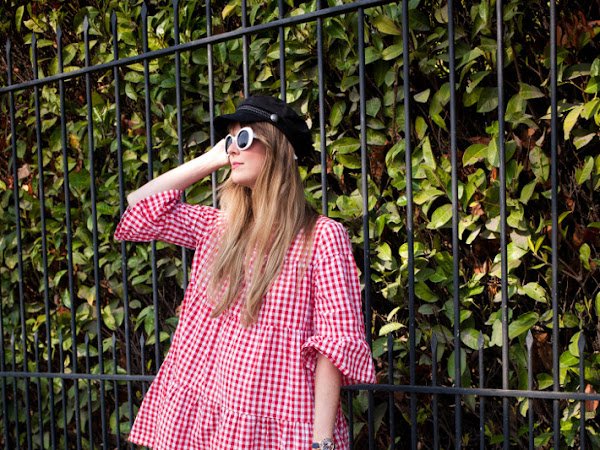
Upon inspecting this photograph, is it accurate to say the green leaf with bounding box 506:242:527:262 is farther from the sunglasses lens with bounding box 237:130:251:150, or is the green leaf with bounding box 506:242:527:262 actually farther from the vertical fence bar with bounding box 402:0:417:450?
the sunglasses lens with bounding box 237:130:251:150

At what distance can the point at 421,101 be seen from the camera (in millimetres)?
2838

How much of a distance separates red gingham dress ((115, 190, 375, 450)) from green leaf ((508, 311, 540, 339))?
848 mm

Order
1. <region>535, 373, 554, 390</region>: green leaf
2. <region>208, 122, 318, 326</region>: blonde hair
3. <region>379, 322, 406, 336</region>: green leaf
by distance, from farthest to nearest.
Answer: <region>379, 322, 406, 336</region>: green leaf → <region>535, 373, 554, 390</region>: green leaf → <region>208, 122, 318, 326</region>: blonde hair

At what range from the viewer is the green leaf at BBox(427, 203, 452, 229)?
2.76 metres

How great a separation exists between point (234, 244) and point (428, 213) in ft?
3.79

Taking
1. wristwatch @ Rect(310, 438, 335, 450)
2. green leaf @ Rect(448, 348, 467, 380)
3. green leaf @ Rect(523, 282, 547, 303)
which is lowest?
wristwatch @ Rect(310, 438, 335, 450)

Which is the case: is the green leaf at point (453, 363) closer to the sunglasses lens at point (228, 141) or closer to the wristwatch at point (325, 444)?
the wristwatch at point (325, 444)

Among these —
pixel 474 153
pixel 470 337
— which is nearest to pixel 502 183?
pixel 474 153

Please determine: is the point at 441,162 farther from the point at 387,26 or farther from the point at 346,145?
the point at 387,26

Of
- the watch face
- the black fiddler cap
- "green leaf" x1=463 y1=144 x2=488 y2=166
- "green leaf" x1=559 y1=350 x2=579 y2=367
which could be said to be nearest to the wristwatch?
the watch face

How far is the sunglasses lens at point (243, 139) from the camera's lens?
212cm

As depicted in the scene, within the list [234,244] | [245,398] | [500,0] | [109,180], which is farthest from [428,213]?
[109,180]

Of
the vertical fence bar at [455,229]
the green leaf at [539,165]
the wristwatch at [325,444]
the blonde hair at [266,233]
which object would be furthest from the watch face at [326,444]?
the green leaf at [539,165]

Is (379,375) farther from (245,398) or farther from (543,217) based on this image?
(245,398)
